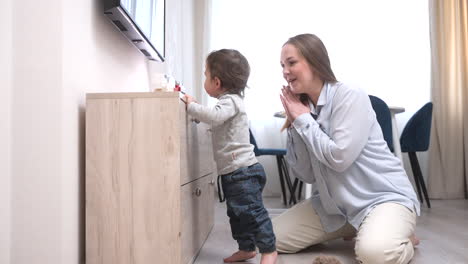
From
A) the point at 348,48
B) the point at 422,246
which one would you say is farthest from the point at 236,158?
the point at 348,48

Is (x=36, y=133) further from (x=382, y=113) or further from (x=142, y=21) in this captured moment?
(x=382, y=113)

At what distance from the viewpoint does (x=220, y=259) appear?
146cm

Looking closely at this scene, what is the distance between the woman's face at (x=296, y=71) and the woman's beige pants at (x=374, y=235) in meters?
0.50

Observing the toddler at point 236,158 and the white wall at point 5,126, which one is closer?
the white wall at point 5,126

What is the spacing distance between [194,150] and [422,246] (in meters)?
1.01

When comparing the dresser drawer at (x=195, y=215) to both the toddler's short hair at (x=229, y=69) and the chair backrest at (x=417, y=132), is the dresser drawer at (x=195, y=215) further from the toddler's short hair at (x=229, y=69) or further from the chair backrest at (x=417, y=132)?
the chair backrest at (x=417, y=132)

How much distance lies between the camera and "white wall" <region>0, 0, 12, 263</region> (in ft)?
3.34

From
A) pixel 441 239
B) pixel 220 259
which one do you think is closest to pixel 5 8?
pixel 220 259

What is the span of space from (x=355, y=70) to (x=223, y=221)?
1.97m

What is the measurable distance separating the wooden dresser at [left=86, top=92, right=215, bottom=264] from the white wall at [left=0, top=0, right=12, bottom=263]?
0.20 m

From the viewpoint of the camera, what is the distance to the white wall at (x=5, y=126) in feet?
3.34

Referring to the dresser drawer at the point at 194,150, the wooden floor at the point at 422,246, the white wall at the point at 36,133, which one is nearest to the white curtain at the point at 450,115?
the wooden floor at the point at 422,246

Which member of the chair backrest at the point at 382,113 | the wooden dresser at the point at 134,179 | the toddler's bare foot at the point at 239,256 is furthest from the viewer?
the chair backrest at the point at 382,113

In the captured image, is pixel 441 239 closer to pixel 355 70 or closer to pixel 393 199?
pixel 393 199
